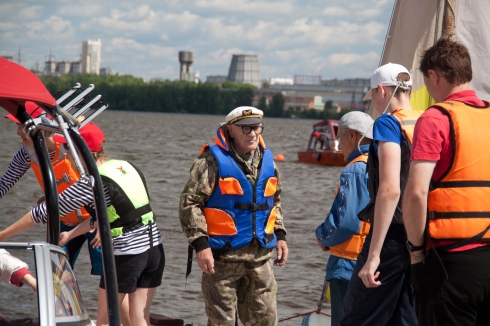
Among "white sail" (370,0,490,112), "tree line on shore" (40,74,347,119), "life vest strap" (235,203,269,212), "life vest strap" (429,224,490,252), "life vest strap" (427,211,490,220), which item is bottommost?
"tree line on shore" (40,74,347,119)

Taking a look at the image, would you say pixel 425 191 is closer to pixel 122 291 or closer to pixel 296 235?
pixel 122 291

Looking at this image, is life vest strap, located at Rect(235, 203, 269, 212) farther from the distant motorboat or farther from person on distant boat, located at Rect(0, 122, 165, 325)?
the distant motorboat

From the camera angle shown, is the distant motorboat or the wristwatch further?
the distant motorboat

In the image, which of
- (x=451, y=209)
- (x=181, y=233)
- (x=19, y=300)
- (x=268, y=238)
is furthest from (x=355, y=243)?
(x=181, y=233)

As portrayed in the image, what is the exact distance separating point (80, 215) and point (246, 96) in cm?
15395

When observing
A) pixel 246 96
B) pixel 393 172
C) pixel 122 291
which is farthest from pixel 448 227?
pixel 246 96

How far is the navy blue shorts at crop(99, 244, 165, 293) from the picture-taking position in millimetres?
4969

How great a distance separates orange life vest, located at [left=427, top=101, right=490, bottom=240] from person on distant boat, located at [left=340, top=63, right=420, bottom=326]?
351 millimetres

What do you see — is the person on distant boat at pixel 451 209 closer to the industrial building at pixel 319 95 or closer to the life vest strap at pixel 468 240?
the life vest strap at pixel 468 240

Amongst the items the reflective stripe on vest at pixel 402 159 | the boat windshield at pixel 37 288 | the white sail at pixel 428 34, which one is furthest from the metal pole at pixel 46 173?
the white sail at pixel 428 34

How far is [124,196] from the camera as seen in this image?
488cm

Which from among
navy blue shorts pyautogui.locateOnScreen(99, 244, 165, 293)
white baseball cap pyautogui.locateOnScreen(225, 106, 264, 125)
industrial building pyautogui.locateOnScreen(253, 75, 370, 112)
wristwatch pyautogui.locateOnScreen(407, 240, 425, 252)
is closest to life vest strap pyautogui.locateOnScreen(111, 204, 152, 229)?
navy blue shorts pyautogui.locateOnScreen(99, 244, 165, 293)

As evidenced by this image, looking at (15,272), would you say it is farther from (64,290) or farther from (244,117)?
(244,117)

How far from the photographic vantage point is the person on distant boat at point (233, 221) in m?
4.73
